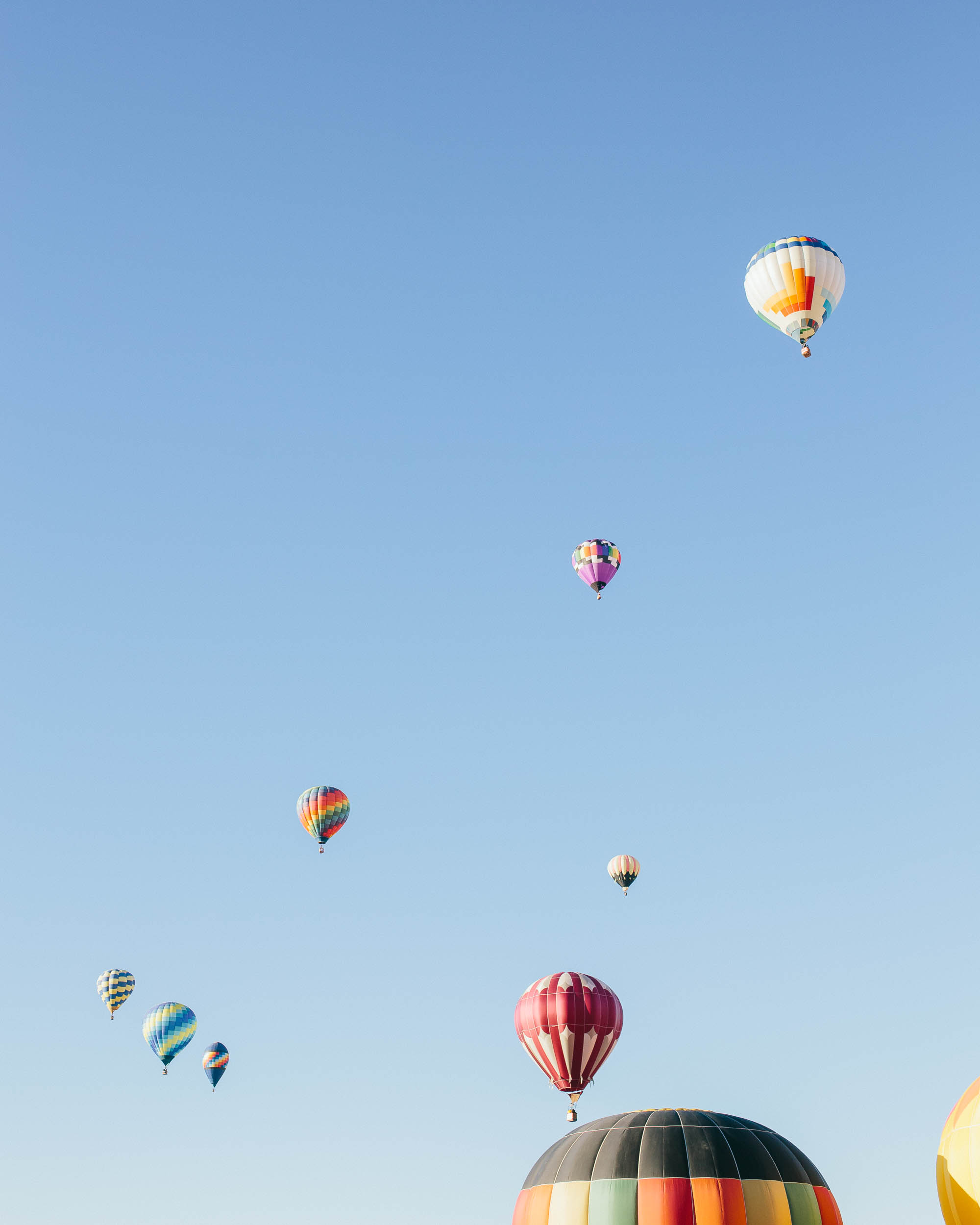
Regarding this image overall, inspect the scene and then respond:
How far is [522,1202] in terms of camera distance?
29828mm

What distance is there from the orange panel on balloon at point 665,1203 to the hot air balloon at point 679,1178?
0.01 meters

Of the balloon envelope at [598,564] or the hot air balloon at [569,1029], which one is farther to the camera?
the balloon envelope at [598,564]

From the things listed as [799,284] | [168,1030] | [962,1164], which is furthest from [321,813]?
[962,1164]

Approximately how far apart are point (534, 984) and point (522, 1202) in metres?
11.2

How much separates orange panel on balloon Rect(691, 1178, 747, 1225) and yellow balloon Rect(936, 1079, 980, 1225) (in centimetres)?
435

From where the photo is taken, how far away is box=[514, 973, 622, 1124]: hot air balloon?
1560 inches

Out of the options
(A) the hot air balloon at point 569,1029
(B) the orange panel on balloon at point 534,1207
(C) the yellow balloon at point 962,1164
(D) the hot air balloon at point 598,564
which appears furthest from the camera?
(D) the hot air balloon at point 598,564

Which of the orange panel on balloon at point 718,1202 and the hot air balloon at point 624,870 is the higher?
the hot air balloon at point 624,870

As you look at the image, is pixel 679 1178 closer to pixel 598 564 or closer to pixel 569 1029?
pixel 569 1029

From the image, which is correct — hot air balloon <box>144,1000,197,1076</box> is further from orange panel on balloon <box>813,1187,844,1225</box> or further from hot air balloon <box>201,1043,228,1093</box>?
orange panel on balloon <box>813,1187,844,1225</box>

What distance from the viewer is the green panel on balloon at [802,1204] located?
2816 centimetres

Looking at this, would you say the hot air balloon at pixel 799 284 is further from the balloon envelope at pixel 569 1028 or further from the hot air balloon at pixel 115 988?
the hot air balloon at pixel 115 988

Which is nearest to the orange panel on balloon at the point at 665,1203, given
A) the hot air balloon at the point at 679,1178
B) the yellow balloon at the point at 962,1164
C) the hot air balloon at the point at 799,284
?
the hot air balloon at the point at 679,1178

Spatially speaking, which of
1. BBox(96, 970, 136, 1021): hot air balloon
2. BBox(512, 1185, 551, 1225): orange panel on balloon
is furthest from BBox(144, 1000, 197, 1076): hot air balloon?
BBox(512, 1185, 551, 1225): orange panel on balloon
